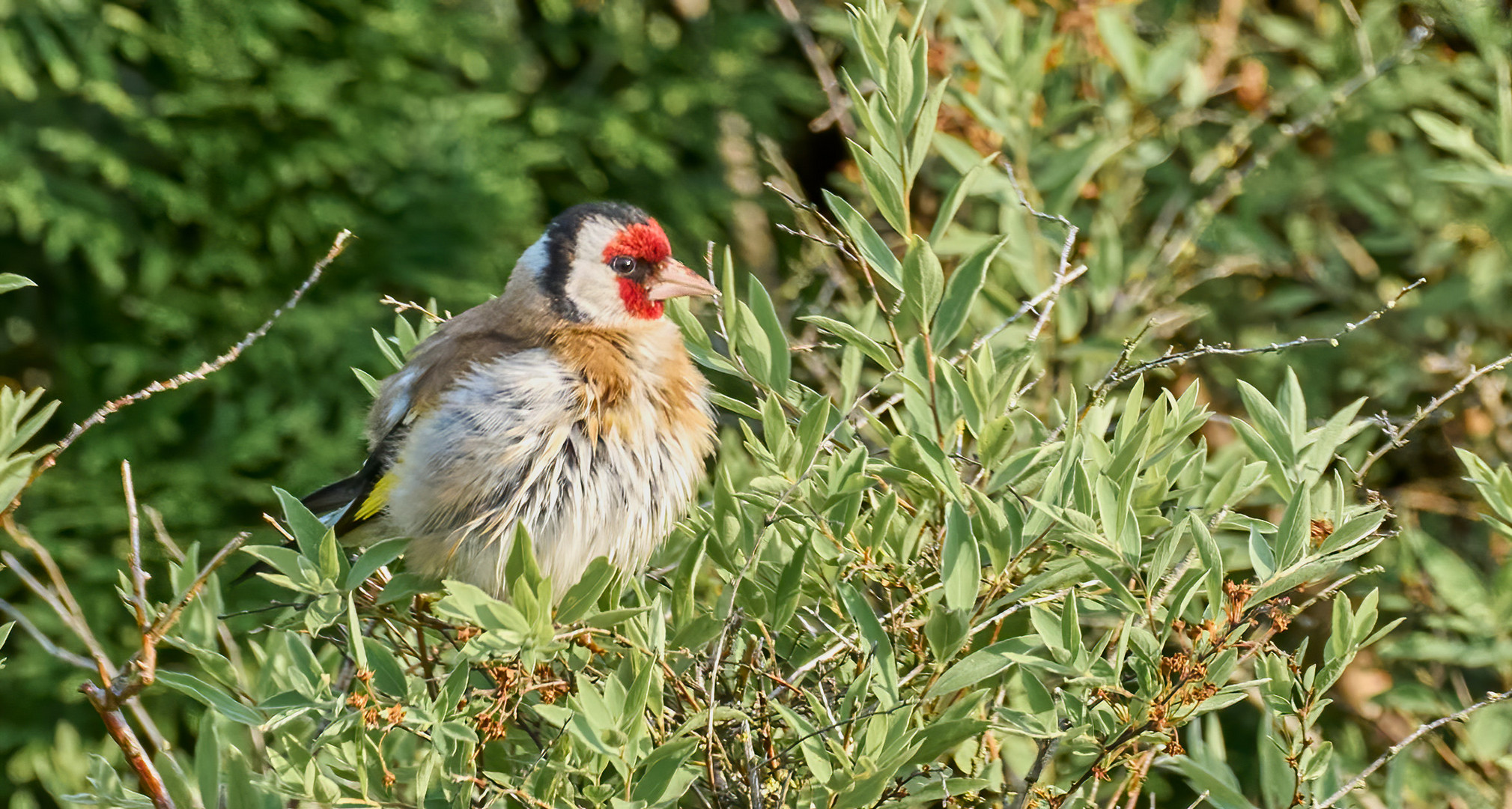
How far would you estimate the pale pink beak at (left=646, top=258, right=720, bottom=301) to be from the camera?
7.89 feet

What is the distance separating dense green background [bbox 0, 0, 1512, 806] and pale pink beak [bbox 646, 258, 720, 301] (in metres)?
0.42

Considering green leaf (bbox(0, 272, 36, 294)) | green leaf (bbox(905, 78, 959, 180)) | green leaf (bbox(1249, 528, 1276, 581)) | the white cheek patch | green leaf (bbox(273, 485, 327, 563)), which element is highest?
green leaf (bbox(0, 272, 36, 294))

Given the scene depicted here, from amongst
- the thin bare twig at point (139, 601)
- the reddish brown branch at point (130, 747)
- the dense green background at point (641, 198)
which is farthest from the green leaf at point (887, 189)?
the dense green background at point (641, 198)

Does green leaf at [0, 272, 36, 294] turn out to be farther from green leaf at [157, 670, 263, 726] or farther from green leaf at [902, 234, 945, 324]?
green leaf at [902, 234, 945, 324]

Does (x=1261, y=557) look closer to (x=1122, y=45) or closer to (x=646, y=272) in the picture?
(x=646, y=272)

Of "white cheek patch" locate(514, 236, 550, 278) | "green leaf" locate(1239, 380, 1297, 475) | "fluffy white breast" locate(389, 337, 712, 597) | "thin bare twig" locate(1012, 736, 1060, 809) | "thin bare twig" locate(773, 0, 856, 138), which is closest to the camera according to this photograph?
"thin bare twig" locate(1012, 736, 1060, 809)

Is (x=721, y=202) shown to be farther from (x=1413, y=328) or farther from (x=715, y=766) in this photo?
(x=715, y=766)

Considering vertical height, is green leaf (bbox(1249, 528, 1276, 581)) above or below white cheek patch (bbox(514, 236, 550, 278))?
below

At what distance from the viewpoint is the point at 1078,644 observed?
1.41m

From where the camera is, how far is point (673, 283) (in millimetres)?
2434

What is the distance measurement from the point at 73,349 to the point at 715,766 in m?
2.93

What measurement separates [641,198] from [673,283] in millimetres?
2073

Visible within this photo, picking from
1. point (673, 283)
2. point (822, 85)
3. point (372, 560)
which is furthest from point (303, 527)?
point (822, 85)

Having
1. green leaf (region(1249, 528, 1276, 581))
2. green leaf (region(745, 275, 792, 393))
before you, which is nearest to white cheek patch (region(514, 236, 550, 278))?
green leaf (region(745, 275, 792, 393))
